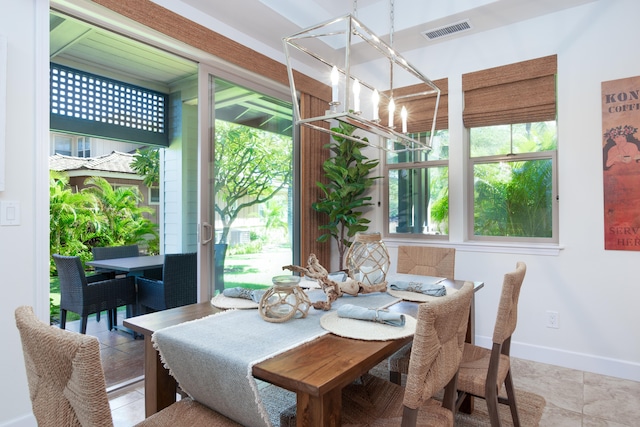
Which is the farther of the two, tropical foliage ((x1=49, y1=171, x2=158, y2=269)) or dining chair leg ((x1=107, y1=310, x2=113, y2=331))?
tropical foliage ((x1=49, y1=171, x2=158, y2=269))

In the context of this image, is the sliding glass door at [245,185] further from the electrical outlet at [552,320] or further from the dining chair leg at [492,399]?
the electrical outlet at [552,320]

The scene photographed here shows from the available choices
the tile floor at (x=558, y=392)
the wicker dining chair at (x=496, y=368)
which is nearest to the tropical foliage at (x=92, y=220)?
the tile floor at (x=558, y=392)

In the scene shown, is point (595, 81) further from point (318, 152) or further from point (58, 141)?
point (58, 141)

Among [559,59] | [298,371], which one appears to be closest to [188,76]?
[559,59]

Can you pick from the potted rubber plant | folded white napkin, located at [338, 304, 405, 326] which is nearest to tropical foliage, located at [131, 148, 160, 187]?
the potted rubber plant

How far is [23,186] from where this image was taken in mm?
2037

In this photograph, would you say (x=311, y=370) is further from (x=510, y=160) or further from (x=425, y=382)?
(x=510, y=160)

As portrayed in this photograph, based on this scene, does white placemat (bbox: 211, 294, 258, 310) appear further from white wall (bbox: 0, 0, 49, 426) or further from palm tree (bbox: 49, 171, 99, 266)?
palm tree (bbox: 49, 171, 99, 266)

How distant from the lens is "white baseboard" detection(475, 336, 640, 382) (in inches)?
110

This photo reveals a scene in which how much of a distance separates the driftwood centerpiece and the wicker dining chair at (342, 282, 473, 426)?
35cm

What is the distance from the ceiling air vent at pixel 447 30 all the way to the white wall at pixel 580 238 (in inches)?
10.3

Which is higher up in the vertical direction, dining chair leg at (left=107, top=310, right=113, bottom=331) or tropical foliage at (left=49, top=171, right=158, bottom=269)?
tropical foliage at (left=49, top=171, right=158, bottom=269)

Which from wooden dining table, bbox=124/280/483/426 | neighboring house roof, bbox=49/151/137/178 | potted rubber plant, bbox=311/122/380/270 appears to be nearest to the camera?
wooden dining table, bbox=124/280/483/426

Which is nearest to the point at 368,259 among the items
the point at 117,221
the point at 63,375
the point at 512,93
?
the point at 63,375
